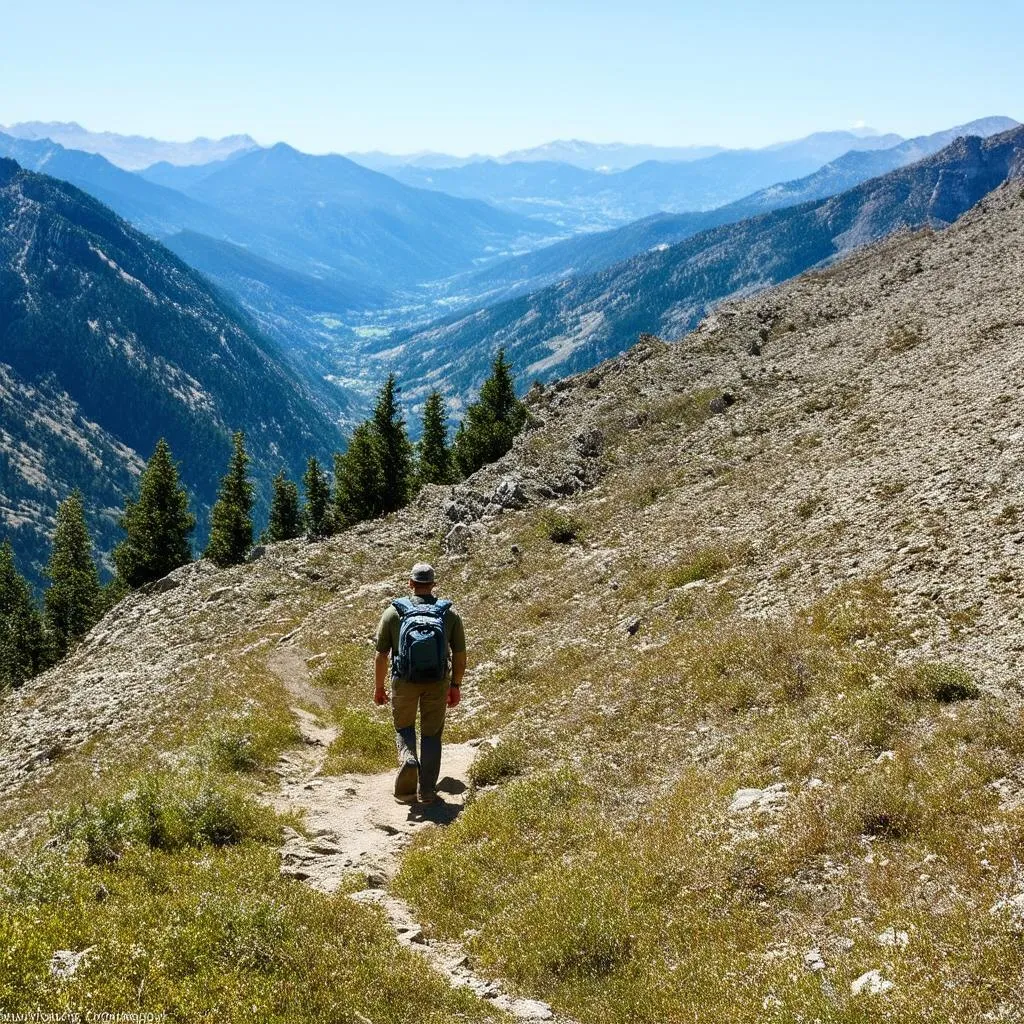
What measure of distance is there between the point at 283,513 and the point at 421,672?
72165 mm

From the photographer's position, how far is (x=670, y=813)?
960 centimetres

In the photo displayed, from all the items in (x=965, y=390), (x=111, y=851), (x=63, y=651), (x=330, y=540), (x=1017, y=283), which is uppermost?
(x=1017, y=283)

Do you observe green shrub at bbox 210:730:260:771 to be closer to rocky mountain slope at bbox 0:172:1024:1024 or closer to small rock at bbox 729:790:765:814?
rocky mountain slope at bbox 0:172:1024:1024

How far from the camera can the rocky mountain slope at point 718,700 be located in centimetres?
705

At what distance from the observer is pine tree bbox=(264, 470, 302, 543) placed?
79.9 metres

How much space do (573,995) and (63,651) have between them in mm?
79831

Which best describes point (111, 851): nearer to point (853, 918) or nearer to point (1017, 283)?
point (853, 918)

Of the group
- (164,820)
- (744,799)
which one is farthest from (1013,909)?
Result: (164,820)

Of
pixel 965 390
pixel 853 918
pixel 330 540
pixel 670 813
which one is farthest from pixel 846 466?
pixel 330 540

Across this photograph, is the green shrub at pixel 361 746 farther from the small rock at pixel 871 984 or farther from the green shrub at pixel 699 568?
the small rock at pixel 871 984

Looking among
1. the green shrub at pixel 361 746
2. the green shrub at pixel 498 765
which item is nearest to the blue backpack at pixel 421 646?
the green shrub at pixel 498 765

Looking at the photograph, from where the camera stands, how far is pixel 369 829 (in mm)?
11648

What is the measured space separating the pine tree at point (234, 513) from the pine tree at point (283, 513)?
17.2ft

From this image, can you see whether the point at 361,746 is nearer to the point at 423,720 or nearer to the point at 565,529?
the point at 423,720
